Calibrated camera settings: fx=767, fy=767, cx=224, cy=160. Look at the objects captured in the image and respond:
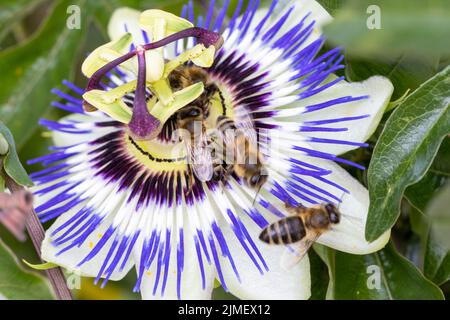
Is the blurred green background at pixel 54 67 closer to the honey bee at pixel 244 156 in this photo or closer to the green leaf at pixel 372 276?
the green leaf at pixel 372 276

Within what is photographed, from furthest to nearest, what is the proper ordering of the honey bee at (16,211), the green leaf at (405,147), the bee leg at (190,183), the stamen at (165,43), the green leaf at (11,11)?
the green leaf at (11,11), the bee leg at (190,183), the stamen at (165,43), the green leaf at (405,147), the honey bee at (16,211)

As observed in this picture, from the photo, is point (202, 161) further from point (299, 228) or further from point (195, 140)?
point (299, 228)

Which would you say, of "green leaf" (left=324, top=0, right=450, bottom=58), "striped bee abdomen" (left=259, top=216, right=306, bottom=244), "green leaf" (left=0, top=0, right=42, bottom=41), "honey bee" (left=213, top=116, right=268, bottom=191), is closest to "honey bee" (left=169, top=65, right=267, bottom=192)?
"honey bee" (left=213, top=116, right=268, bottom=191)

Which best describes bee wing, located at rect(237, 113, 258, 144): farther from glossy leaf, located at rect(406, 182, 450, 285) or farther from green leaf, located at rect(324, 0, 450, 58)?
green leaf, located at rect(324, 0, 450, 58)

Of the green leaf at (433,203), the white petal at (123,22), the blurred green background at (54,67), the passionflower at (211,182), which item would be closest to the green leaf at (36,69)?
the blurred green background at (54,67)

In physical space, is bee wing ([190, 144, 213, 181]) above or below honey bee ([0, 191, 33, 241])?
below

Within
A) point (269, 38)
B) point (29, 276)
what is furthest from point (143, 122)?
point (29, 276)

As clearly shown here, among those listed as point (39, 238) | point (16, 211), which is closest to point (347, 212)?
point (39, 238)
